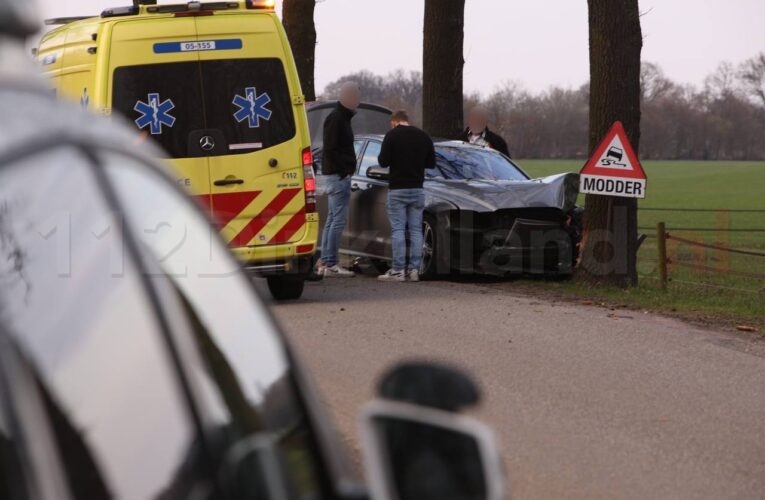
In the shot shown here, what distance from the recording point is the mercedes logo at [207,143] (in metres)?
12.3

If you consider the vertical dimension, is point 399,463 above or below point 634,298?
above

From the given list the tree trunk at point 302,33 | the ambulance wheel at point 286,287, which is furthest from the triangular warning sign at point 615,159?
the tree trunk at point 302,33

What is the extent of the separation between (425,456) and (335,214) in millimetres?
13948

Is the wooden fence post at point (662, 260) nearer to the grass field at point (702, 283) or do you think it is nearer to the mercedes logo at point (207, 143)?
the grass field at point (702, 283)

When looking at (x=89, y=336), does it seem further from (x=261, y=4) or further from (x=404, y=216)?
(x=404, y=216)

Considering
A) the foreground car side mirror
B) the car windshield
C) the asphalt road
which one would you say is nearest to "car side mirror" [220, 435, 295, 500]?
the foreground car side mirror

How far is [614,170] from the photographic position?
595 inches

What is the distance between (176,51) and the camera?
39.8ft

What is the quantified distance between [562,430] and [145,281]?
6036 millimetres

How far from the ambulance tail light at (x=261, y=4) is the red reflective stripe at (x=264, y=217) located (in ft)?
5.13

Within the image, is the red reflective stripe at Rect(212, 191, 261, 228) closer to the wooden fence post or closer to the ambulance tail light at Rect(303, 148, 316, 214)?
the ambulance tail light at Rect(303, 148, 316, 214)

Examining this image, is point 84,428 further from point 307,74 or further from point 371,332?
point 307,74

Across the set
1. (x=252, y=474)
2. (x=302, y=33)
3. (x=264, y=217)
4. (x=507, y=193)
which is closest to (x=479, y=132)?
(x=507, y=193)

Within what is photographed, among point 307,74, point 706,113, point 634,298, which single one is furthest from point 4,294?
point 706,113
